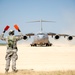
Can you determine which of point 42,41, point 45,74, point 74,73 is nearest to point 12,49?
point 45,74

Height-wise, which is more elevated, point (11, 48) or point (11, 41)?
point (11, 41)

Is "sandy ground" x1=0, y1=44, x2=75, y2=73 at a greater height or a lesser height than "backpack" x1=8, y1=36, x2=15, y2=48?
lesser

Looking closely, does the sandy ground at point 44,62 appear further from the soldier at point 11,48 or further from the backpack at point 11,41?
the backpack at point 11,41

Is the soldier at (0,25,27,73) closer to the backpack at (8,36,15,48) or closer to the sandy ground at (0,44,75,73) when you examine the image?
the backpack at (8,36,15,48)

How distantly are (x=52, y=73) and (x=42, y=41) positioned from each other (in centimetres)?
3437

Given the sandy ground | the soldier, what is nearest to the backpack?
the soldier

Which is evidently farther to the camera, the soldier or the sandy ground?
the sandy ground

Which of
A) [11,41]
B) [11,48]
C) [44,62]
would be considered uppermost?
[11,41]

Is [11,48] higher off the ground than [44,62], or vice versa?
[11,48]

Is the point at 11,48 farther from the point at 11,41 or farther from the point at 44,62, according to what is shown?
the point at 44,62

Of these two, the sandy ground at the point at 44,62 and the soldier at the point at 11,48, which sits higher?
the soldier at the point at 11,48

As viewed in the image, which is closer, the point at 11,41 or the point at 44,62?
the point at 11,41

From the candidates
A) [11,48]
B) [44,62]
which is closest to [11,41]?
[11,48]

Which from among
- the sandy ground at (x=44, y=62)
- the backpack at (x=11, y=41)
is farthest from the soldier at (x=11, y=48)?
the sandy ground at (x=44, y=62)
